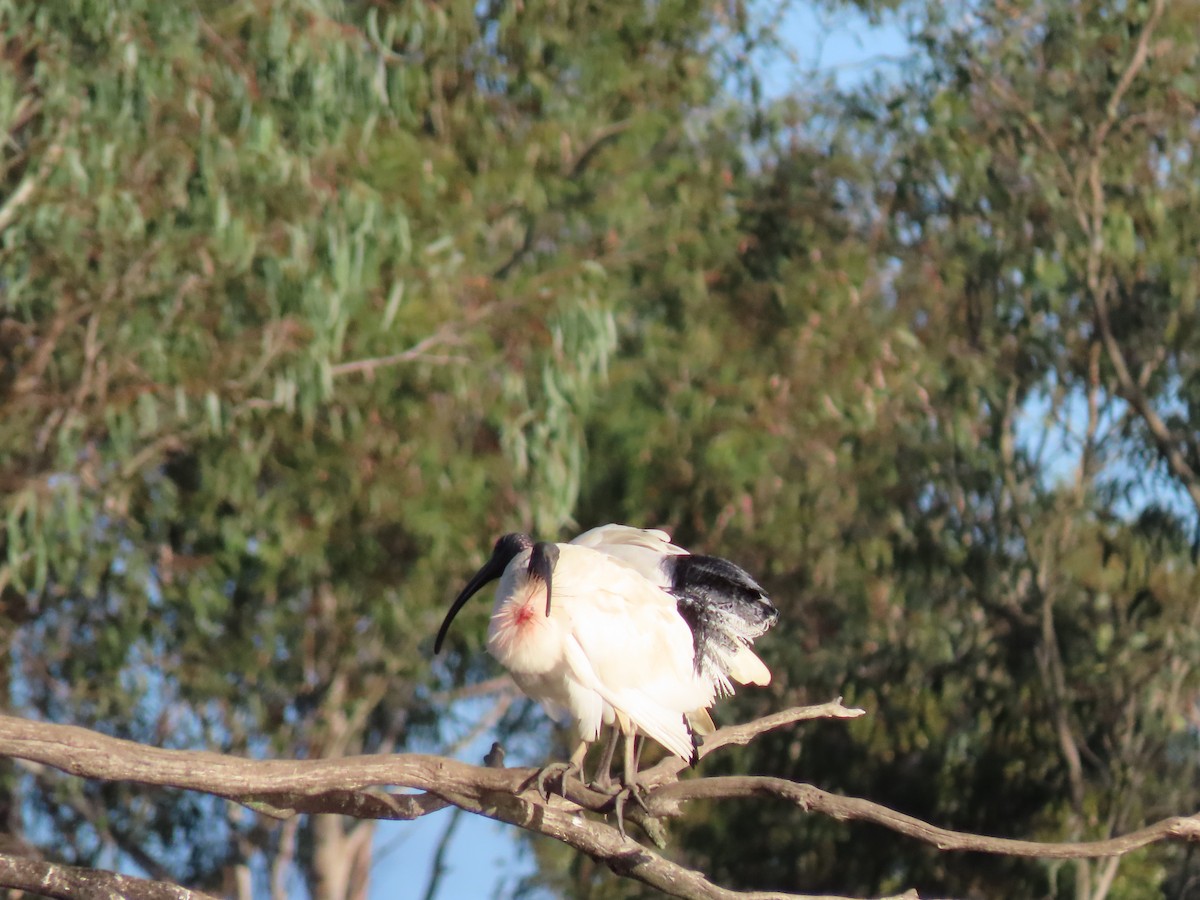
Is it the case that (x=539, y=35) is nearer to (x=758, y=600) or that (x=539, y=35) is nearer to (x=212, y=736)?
(x=212, y=736)

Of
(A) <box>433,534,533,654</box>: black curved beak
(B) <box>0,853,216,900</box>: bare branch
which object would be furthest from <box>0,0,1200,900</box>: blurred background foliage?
(B) <box>0,853,216,900</box>: bare branch

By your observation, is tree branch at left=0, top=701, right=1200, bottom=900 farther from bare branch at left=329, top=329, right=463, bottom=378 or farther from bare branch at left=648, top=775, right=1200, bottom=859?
bare branch at left=329, top=329, right=463, bottom=378

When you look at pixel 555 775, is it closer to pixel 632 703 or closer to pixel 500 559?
pixel 632 703

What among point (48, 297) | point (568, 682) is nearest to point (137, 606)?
point (48, 297)

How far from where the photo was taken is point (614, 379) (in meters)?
12.3

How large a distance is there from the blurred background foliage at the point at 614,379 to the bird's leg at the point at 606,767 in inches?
153

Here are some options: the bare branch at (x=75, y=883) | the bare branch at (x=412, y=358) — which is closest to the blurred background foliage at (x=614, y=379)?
the bare branch at (x=412, y=358)

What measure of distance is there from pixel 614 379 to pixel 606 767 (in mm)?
7602

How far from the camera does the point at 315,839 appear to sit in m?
14.7

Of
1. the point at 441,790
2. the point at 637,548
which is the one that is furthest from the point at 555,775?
the point at 637,548

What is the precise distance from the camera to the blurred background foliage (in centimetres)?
875

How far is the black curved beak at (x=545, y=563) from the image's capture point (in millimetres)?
4632

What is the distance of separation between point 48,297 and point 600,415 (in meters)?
4.40

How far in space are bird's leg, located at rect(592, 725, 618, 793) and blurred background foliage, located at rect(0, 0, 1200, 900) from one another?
12.7 ft
